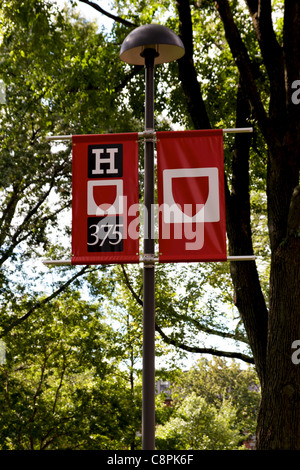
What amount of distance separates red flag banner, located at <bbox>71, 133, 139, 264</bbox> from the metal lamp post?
165 mm

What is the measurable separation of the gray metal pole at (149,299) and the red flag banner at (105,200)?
0.16 meters

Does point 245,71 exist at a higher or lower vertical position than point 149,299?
higher

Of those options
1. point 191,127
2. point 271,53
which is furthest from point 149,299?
point 191,127

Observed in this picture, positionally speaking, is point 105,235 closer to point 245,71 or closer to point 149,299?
point 149,299

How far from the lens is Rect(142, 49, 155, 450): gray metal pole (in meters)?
5.20

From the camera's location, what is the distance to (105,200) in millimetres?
5629

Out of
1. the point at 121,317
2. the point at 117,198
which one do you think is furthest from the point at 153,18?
the point at 121,317

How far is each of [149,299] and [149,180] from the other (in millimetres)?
1205

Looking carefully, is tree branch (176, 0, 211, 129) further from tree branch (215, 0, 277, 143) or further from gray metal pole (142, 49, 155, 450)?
gray metal pole (142, 49, 155, 450)

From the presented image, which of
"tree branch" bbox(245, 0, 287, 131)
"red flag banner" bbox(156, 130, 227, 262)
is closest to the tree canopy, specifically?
"tree branch" bbox(245, 0, 287, 131)

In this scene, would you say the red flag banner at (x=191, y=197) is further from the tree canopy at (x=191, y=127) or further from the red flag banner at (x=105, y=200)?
the tree canopy at (x=191, y=127)

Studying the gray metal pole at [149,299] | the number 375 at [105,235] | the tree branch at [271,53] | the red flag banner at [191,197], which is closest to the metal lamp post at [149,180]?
the gray metal pole at [149,299]

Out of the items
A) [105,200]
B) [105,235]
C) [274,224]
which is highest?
[274,224]

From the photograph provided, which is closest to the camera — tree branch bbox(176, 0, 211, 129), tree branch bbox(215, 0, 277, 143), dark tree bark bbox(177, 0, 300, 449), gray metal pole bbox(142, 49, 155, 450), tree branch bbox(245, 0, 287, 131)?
gray metal pole bbox(142, 49, 155, 450)
